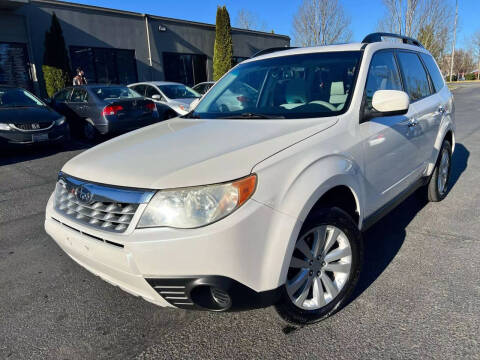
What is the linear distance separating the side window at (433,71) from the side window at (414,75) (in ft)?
0.75

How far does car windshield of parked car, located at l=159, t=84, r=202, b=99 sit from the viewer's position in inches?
424

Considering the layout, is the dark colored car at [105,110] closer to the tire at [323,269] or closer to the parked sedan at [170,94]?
the parked sedan at [170,94]

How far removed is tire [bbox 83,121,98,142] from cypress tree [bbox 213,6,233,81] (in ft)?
40.9

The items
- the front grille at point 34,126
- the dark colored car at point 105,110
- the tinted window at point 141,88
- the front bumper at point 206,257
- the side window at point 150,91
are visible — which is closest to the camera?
the front bumper at point 206,257

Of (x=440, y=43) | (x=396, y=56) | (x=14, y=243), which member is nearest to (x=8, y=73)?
(x=14, y=243)

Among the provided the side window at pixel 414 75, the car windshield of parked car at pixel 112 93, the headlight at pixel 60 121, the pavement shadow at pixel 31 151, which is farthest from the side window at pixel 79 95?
the side window at pixel 414 75

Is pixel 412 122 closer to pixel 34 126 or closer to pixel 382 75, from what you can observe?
pixel 382 75

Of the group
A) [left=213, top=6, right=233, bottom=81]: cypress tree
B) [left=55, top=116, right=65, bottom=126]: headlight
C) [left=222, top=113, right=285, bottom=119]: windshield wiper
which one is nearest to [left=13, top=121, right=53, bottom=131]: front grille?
[left=55, top=116, right=65, bottom=126]: headlight

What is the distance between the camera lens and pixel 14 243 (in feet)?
11.8

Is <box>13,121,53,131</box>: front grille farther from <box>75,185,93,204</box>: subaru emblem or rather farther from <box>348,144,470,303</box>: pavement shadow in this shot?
<box>348,144,470,303</box>: pavement shadow

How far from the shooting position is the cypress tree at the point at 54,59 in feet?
45.4

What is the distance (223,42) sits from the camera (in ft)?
66.9

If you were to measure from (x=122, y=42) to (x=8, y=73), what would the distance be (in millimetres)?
5110

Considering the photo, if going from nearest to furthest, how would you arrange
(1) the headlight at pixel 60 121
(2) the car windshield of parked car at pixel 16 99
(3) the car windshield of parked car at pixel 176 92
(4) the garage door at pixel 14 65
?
1. (1) the headlight at pixel 60 121
2. (2) the car windshield of parked car at pixel 16 99
3. (3) the car windshield of parked car at pixel 176 92
4. (4) the garage door at pixel 14 65
